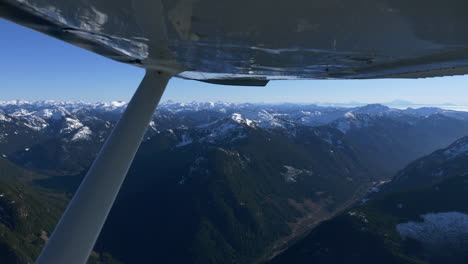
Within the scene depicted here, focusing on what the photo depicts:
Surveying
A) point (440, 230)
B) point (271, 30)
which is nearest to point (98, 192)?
point (271, 30)

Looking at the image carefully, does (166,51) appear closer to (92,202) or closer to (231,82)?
(92,202)

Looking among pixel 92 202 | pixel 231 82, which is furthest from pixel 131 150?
pixel 231 82

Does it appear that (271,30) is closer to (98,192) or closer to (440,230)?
(98,192)

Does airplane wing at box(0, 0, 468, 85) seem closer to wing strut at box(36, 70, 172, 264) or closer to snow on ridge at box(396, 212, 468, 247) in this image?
wing strut at box(36, 70, 172, 264)

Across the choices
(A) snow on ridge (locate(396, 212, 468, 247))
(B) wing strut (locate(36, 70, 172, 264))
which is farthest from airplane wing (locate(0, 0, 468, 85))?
(A) snow on ridge (locate(396, 212, 468, 247))

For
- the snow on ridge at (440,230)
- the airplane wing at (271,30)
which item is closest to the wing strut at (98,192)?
the airplane wing at (271,30)

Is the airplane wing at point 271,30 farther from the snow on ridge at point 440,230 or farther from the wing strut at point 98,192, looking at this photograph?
the snow on ridge at point 440,230
